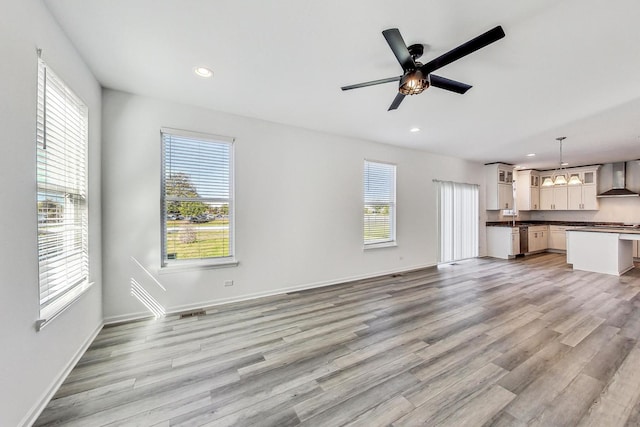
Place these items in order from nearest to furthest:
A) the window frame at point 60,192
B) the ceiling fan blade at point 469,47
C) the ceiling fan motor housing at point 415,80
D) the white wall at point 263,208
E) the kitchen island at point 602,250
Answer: the ceiling fan blade at point 469,47 < the window frame at point 60,192 < the ceiling fan motor housing at point 415,80 < the white wall at point 263,208 < the kitchen island at point 602,250

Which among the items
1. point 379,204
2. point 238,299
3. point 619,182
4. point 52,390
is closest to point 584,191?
point 619,182

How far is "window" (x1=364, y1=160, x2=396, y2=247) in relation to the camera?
4973 mm

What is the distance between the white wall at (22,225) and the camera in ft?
4.52

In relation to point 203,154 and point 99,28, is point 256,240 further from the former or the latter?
Result: point 99,28

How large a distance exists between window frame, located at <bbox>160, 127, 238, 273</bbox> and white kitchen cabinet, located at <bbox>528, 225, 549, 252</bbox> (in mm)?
8536

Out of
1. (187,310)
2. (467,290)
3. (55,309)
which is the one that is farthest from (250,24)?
(467,290)

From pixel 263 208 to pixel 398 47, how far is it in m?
2.73

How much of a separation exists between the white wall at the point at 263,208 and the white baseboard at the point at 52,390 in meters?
0.66

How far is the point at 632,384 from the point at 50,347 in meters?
4.44

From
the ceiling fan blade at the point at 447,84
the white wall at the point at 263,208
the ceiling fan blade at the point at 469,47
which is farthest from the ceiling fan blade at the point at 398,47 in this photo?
the white wall at the point at 263,208

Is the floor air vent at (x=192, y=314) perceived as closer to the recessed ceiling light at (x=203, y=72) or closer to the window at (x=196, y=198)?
the window at (x=196, y=198)

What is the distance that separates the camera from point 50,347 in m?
1.81

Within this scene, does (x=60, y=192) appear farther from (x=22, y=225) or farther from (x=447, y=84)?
(x=447, y=84)

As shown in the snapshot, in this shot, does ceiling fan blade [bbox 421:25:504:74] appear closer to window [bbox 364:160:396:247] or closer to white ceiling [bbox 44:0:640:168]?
white ceiling [bbox 44:0:640:168]
